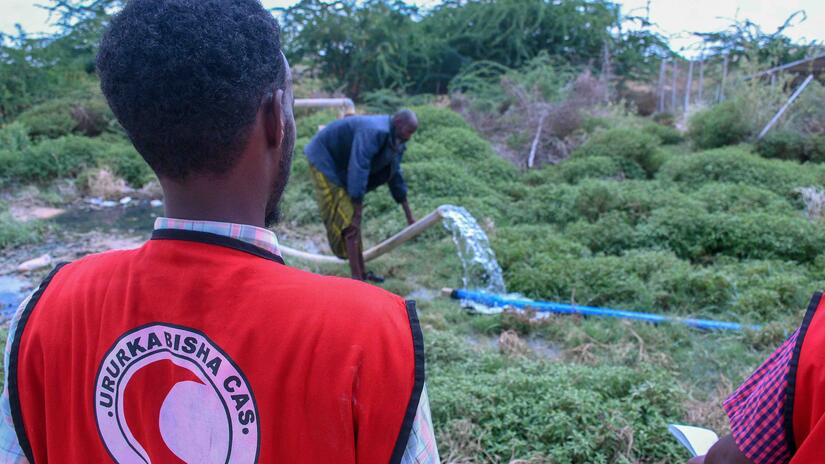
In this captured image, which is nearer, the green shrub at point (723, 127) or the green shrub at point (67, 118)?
the green shrub at point (723, 127)

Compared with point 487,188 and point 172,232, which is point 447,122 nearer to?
point 487,188

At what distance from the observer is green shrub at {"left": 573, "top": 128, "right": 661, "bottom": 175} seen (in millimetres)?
9539

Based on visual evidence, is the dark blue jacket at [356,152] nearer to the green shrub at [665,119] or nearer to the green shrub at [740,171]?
the green shrub at [740,171]

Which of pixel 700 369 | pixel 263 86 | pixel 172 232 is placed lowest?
pixel 700 369

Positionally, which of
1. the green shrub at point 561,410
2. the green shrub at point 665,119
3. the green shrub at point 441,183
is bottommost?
the green shrub at point 561,410

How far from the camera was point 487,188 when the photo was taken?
866 cm

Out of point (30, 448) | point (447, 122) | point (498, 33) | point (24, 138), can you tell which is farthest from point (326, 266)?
point (498, 33)

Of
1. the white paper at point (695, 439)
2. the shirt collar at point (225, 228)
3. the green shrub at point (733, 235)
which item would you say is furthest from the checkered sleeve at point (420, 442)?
the green shrub at point (733, 235)

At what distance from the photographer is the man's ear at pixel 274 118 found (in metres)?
0.98

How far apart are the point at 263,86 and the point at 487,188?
25.6 ft

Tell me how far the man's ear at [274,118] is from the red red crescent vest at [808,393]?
0.87 m

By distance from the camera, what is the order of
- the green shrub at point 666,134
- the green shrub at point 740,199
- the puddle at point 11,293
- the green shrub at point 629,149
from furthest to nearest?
1. the green shrub at point 666,134
2. the green shrub at point 629,149
3. the green shrub at point 740,199
4. the puddle at point 11,293

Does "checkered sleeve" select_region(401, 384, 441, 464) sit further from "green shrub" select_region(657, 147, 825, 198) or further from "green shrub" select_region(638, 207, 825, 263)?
"green shrub" select_region(657, 147, 825, 198)

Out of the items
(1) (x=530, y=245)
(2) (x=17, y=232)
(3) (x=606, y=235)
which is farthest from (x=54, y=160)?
(3) (x=606, y=235)
